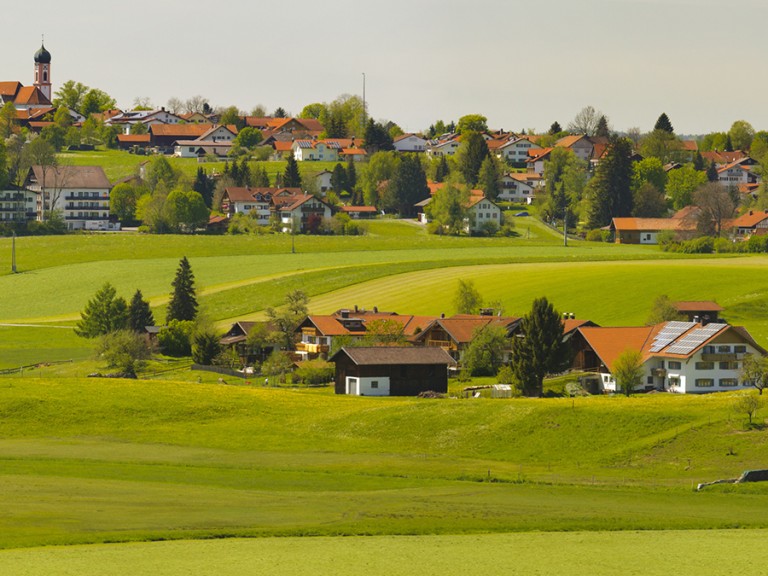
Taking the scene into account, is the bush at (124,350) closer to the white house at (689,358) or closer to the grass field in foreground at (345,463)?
the grass field in foreground at (345,463)

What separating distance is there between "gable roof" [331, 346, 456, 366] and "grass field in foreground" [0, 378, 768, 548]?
129 inches

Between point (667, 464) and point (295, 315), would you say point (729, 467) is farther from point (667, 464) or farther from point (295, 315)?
point (295, 315)

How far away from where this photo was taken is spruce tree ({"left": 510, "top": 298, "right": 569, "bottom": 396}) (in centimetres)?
9138

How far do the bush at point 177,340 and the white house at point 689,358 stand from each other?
116 feet

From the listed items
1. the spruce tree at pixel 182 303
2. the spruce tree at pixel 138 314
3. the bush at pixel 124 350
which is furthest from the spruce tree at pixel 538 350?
the spruce tree at pixel 138 314

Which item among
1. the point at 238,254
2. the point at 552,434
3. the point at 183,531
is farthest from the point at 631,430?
the point at 238,254

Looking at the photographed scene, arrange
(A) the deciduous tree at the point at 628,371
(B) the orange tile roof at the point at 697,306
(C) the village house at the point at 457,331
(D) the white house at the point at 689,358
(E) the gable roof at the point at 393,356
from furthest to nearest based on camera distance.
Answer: (B) the orange tile roof at the point at 697,306
(C) the village house at the point at 457,331
(D) the white house at the point at 689,358
(E) the gable roof at the point at 393,356
(A) the deciduous tree at the point at 628,371

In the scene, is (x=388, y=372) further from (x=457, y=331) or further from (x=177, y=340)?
(x=177, y=340)

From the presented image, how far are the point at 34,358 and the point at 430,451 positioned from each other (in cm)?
5011

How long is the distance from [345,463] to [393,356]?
96.1ft

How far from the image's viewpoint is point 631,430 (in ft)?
231

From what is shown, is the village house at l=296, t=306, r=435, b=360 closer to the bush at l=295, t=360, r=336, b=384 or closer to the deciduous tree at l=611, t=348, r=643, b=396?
the bush at l=295, t=360, r=336, b=384

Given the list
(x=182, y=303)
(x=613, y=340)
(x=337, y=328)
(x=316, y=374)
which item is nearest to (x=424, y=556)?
(x=613, y=340)

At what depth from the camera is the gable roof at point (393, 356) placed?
93625mm
